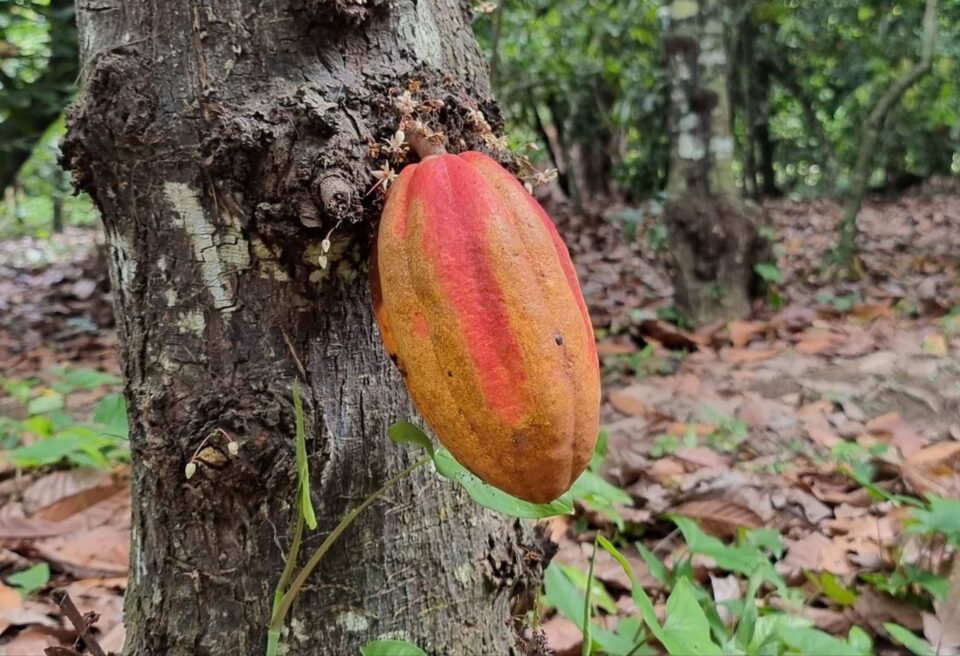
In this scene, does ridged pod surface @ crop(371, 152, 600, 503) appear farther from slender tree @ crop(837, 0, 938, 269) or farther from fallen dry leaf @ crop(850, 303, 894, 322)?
slender tree @ crop(837, 0, 938, 269)

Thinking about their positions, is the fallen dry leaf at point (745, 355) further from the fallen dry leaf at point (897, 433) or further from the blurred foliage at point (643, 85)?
the blurred foliage at point (643, 85)

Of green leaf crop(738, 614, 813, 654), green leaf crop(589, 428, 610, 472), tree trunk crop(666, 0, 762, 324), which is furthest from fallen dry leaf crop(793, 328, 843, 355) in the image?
green leaf crop(738, 614, 813, 654)

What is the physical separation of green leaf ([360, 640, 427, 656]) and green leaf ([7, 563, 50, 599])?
0.84 m

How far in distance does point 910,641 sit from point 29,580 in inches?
57.8

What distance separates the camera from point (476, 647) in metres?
0.97

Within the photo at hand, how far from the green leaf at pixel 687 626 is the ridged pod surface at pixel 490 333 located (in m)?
0.36

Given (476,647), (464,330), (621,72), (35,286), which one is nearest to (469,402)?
(464,330)

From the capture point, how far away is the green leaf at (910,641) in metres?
1.23

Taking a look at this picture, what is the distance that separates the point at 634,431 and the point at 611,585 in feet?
2.68

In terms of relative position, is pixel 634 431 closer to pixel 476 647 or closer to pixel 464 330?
pixel 476 647

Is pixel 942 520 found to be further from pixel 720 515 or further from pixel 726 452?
pixel 726 452

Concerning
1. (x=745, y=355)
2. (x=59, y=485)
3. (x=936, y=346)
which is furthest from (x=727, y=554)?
(x=936, y=346)

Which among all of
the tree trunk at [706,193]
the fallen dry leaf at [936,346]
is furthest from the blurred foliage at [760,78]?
the fallen dry leaf at [936,346]

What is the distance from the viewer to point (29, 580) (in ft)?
4.59
